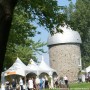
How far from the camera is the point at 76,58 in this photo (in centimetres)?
7256

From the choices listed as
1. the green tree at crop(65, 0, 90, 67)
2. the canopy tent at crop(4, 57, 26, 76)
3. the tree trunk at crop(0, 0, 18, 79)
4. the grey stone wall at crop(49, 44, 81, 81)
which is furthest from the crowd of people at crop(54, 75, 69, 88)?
the tree trunk at crop(0, 0, 18, 79)

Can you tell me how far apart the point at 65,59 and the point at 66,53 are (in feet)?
3.62

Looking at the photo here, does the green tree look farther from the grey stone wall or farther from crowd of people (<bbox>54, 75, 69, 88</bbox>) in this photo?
crowd of people (<bbox>54, 75, 69, 88</bbox>)

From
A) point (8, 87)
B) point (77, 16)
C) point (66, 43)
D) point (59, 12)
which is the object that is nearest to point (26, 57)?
point (8, 87)

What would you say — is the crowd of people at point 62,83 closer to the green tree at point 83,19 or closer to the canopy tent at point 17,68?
the canopy tent at point 17,68

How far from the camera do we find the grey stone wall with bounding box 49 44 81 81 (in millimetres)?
71312

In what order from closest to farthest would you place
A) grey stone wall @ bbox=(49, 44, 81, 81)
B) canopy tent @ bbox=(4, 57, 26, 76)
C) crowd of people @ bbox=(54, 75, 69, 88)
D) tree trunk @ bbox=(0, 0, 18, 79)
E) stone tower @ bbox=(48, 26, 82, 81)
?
tree trunk @ bbox=(0, 0, 18, 79) < canopy tent @ bbox=(4, 57, 26, 76) < crowd of people @ bbox=(54, 75, 69, 88) < stone tower @ bbox=(48, 26, 82, 81) < grey stone wall @ bbox=(49, 44, 81, 81)

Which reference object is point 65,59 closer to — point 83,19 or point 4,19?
point 83,19

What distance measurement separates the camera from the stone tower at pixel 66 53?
233ft

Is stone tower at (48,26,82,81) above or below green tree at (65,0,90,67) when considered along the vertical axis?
below

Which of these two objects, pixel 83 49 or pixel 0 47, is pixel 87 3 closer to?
pixel 83 49

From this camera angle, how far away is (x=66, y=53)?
71.8 metres

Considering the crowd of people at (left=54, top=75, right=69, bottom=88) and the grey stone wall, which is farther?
the grey stone wall

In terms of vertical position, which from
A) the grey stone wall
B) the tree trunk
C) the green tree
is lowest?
the tree trunk
